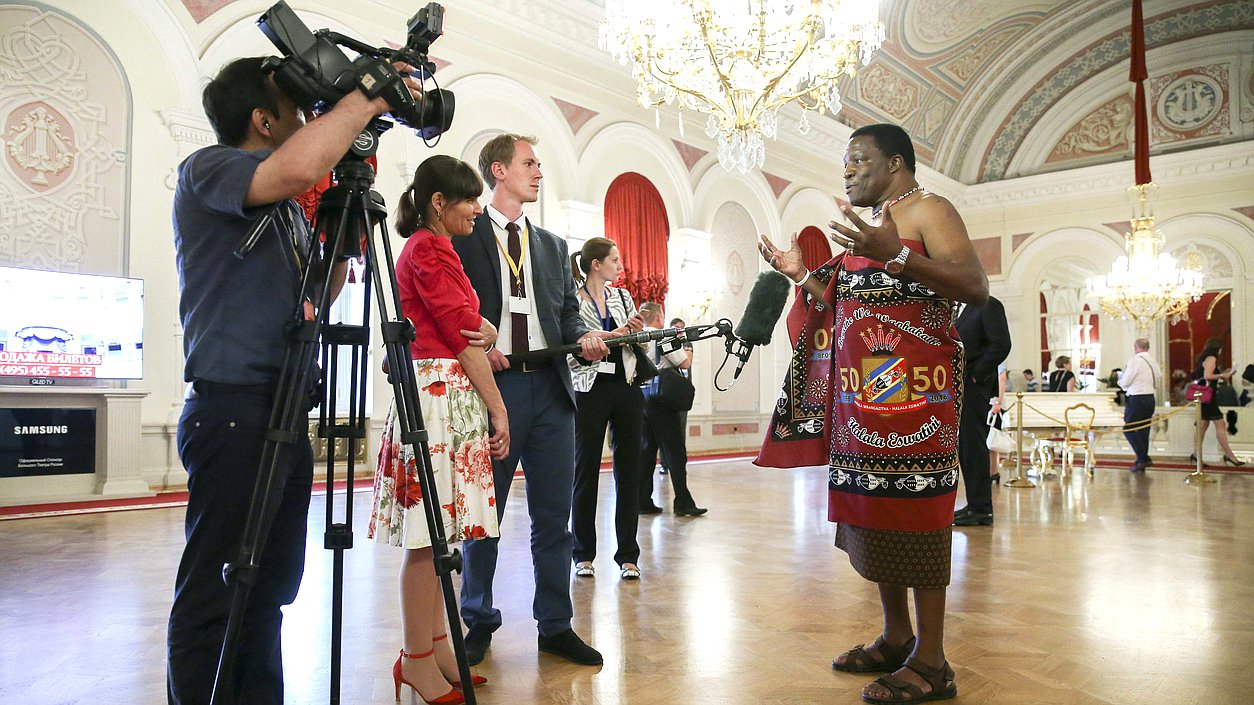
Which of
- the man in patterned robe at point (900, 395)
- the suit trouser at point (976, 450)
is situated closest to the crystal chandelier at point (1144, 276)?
the suit trouser at point (976, 450)

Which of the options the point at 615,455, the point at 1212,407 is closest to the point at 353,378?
the point at 615,455

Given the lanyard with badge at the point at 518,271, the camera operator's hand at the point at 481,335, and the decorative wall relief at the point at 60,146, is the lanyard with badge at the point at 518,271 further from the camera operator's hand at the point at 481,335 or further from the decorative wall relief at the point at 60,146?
the decorative wall relief at the point at 60,146

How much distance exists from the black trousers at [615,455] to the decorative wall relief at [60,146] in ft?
14.7

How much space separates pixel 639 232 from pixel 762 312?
25.3ft

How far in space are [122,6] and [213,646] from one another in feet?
20.6

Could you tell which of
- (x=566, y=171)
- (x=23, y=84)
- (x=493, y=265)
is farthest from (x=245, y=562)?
(x=566, y=171)

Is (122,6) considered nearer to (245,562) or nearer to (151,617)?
(151,617)

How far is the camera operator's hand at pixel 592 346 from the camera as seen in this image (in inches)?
94.0

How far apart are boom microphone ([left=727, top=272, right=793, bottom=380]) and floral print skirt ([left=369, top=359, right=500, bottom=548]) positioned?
744 millimetres

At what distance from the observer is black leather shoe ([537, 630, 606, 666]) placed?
228 centimetres

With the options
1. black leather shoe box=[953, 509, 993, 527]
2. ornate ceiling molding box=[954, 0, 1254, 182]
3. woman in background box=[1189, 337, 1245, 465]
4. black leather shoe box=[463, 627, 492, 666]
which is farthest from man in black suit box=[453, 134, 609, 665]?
ornate ceiling molding box=[954, 0, 1254, 182]

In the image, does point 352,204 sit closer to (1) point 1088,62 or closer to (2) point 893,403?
(2) point 893,403

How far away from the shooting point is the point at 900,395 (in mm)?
2064

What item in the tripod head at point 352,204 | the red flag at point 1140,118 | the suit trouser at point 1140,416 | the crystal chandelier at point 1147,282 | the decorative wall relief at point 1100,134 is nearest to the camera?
the tripod head at point 352,204
